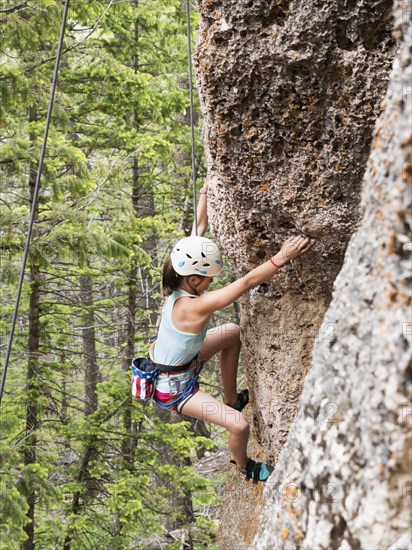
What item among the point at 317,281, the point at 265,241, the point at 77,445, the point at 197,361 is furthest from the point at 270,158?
the point at 77,445

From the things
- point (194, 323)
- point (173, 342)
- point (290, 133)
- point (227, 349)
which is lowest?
point (227, 349)

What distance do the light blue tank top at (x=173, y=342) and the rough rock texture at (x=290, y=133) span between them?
740mm

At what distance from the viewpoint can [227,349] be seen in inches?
236

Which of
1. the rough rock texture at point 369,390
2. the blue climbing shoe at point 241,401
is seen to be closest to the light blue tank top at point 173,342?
the blue climbing shoe at point 241,401

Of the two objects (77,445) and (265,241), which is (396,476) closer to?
(265,241)

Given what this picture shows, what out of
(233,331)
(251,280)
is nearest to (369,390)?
(251,280)

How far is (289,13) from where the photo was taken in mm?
4227

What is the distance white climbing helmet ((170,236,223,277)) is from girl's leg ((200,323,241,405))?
1059 mm

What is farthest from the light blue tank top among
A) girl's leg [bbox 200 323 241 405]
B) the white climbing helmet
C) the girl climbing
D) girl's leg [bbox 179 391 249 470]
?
girl's leg [bbox 200 323 241 405]

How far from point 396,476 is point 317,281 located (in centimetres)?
324

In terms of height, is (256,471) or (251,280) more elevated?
(251,280)

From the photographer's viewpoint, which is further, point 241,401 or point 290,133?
point 241,401

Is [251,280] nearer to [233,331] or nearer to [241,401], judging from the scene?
[233,331]

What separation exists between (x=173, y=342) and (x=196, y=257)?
78 cm
